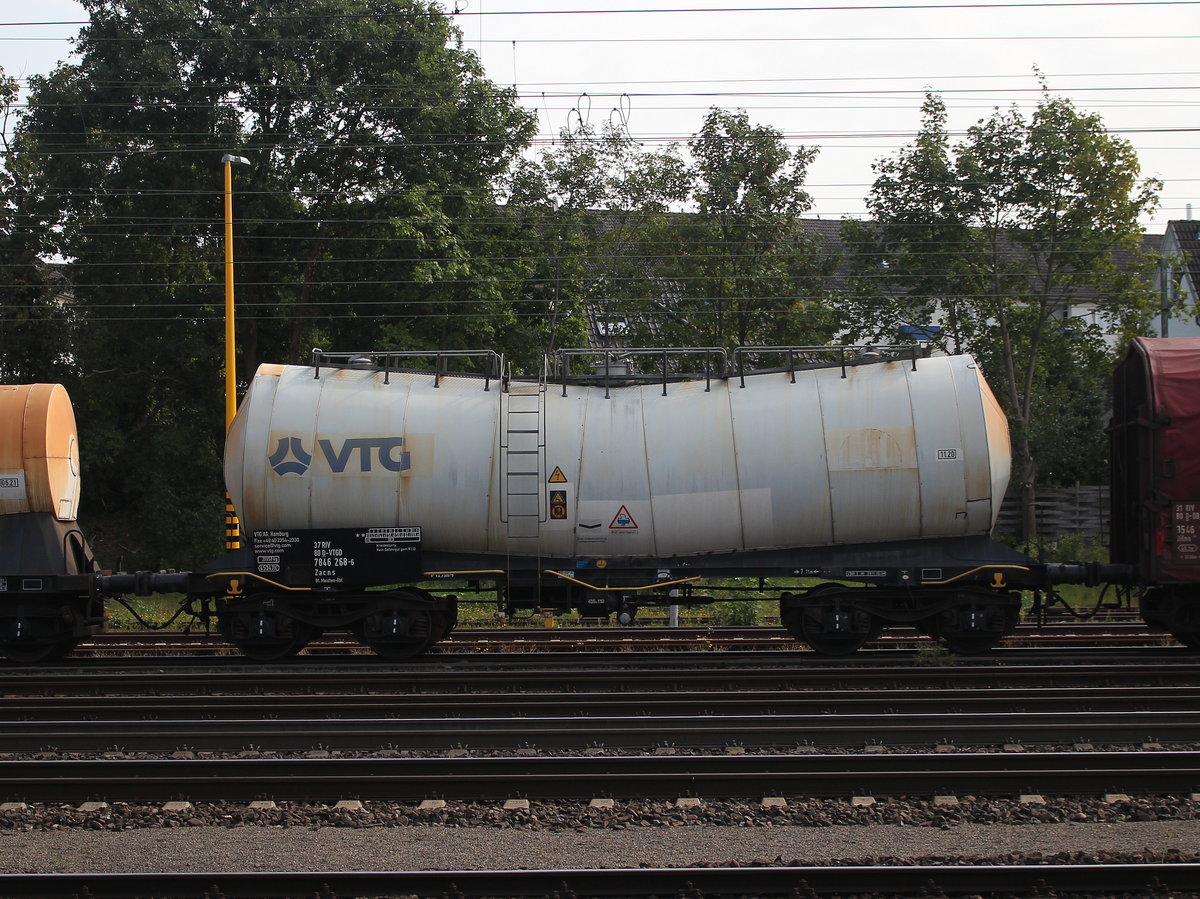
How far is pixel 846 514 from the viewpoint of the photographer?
1360 cm

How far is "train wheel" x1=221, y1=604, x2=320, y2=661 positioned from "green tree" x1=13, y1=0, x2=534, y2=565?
13288 mm

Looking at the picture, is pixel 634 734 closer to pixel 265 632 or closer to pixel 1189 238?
pixel 265 632

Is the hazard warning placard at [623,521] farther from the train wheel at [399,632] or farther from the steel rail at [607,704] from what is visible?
the steel rail at [607,704]

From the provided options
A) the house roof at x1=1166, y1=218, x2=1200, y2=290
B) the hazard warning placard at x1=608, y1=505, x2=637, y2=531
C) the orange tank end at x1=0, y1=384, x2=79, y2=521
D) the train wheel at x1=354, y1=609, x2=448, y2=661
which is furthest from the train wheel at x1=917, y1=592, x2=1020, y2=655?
the house roof at x1=1166, y1=218, x2=1200, y2=290

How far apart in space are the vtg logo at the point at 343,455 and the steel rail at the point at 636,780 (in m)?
6.06

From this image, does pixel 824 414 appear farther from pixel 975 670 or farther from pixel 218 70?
pixel 218 70

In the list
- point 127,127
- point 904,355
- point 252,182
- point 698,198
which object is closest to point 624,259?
point 698,198

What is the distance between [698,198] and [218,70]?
1322cm

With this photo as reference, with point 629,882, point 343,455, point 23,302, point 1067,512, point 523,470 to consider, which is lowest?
point 629,882

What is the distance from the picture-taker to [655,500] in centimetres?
1373

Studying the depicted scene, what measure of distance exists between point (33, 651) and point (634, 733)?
9.93 metres

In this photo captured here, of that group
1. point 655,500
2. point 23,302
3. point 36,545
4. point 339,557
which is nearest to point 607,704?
point 655,500

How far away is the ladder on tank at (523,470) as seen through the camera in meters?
13.7

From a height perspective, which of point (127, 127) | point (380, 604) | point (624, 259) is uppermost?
point (127, 127)
